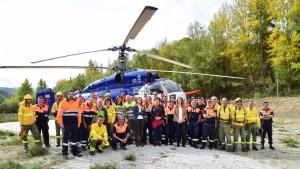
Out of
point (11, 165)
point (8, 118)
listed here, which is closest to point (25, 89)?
point (8, 118)

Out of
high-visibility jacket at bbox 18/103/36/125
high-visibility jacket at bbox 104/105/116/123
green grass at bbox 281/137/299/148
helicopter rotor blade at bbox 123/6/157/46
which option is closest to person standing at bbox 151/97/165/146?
high-visibility jacket at bbox 104/105/116/123

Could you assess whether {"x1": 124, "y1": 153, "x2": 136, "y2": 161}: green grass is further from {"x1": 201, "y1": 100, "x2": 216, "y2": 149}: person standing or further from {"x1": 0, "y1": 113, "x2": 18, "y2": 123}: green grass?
{"x1": 0, "y1": 113, "x2": 18, "y2": 123}: green grass

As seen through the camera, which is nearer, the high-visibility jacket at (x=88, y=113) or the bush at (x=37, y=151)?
the bush at (x=37, y=151)

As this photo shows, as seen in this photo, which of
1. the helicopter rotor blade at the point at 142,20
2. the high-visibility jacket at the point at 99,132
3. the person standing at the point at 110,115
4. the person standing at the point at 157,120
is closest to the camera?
the helicopter rotor blade at the point at 142,20

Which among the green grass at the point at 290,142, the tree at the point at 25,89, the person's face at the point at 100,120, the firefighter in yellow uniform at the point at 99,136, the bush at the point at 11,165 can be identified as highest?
the tree at the point at 25,89

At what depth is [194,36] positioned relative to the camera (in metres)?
38.3

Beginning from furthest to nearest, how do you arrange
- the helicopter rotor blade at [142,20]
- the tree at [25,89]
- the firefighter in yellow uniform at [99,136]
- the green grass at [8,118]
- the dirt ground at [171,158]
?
the tree at [25,89]
the green grass at [8,118]
the firefighter in yellow uniform at [99,136]
the dirt ground at [171,158]
the helicopter rotor blade at [142,20]

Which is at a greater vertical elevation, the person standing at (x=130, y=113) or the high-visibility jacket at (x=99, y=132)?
the person standing at (x=130, y=113)

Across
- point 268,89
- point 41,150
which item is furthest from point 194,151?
point 268,89

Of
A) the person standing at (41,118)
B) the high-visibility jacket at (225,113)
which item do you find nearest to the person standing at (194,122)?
the high-visibility jacket at (225,113)

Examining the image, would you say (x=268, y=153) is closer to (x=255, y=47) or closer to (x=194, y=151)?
(x=194, y=151)

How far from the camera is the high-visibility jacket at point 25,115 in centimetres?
982

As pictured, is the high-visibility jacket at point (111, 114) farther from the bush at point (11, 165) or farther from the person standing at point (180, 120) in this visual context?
the bush at point (11, 165)

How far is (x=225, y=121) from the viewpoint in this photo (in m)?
11.1
